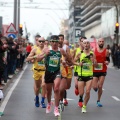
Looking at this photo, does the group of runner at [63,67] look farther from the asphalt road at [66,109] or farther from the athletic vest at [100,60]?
the asphalt road at [66,109]

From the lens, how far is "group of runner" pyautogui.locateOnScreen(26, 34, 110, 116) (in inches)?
510

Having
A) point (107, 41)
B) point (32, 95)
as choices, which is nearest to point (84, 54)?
point (32, 95)

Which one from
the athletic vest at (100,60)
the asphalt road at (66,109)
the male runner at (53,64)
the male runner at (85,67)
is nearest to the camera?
the asphalt road at (66,109)

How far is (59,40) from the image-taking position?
44.5ft

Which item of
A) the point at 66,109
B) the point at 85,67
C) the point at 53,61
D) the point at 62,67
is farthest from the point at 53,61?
the point at 66,109

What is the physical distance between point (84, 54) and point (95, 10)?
12613cm

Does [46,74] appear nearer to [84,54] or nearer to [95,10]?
[84,54]

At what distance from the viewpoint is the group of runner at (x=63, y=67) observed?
12.9 metres

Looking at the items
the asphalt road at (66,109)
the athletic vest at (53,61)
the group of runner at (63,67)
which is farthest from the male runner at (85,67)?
the athletic vest at (53,61)

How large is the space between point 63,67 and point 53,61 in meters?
0.96

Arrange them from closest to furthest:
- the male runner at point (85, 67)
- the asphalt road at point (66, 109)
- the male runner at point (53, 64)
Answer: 1. the asphalt road at point (66, 109)
2. the male runner at point (53, 64)
3. the male runner at point (85, 67)

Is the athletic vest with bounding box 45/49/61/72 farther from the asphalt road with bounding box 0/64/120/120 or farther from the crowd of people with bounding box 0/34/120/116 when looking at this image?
the asphalt road with bounding box 0/64/120/120

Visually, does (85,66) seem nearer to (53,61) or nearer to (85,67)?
(85,67)

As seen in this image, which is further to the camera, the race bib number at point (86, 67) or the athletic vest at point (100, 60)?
the athletic vest at point (100, 60)
